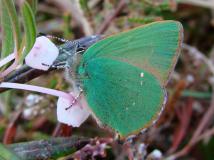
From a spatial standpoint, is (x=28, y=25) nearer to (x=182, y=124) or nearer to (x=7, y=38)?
(x=7, y=38)

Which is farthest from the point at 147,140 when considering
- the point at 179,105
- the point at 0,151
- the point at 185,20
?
the point at 185,20

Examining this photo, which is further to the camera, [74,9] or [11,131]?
[74,9]

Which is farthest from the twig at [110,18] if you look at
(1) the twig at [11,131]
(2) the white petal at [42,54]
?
(2) the white petal at [42,54]

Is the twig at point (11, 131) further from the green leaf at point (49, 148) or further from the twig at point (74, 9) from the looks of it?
the twig at point (74, 9)

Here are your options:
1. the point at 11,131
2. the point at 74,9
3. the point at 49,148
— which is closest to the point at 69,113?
the point at 49,148

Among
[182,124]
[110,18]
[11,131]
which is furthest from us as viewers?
[182,124]

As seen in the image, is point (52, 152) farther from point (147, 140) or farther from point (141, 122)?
point (147, 140)
